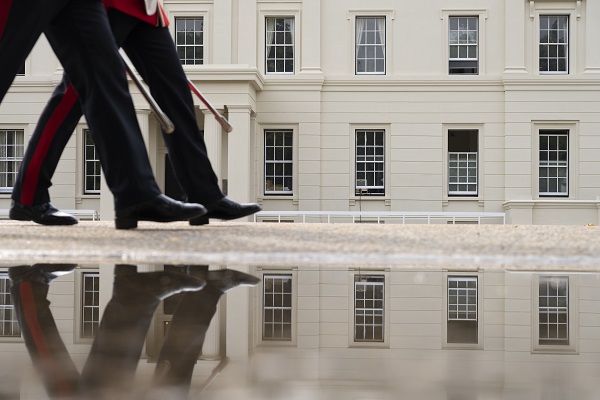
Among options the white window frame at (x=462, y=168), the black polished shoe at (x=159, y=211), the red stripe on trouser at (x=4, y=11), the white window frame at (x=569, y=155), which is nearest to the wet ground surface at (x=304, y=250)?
the black polished shoe at (x=159, y=211)

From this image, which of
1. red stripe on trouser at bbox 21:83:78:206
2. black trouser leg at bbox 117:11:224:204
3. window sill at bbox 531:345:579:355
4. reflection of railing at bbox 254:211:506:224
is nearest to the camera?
window sill at bbox 531:345:579:355

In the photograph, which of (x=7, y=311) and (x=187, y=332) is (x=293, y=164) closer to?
(x=7, y=311)

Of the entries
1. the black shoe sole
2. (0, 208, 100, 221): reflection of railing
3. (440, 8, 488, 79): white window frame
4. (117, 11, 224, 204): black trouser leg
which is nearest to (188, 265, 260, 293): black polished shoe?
(117, 11, 224, 204): black trouser leg

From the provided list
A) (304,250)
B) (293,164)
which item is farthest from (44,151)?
(293,164)

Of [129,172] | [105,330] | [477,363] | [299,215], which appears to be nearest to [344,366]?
[477,363]

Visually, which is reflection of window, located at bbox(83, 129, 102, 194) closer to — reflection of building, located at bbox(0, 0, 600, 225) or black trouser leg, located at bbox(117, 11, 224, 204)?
reflection of building, located at bbox(0, 0, 600, 225)

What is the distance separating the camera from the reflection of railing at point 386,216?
21.0 metres

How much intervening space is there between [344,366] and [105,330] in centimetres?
40

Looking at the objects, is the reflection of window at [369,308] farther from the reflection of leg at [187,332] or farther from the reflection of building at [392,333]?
the reflection of leg at [187,332]

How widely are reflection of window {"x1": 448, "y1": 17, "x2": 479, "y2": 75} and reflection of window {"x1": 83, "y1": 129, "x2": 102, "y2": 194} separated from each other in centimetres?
988

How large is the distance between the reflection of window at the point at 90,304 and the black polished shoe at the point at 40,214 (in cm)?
250

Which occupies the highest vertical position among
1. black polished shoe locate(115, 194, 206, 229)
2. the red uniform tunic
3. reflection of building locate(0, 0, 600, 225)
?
reflection of building locate(0, 0, 600, 225)

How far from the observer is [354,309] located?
5.12ft

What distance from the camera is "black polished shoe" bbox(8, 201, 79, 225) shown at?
14.4ft
